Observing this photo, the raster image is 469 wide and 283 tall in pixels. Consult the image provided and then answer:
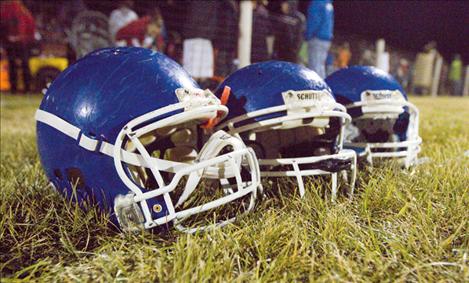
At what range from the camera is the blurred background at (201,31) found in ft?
13.8

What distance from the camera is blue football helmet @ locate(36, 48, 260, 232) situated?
1.31m

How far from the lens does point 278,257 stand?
114 centimetres

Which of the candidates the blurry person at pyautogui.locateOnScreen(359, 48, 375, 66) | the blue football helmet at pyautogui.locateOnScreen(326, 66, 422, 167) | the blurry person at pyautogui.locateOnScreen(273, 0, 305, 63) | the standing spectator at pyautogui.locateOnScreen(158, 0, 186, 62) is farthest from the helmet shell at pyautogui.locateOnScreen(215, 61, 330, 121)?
the blurry person at pyautogui.locateOnScreen(359, 48, 375, 66)

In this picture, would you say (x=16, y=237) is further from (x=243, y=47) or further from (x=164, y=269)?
(x=243, y=47)

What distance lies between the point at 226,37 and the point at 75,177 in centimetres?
390

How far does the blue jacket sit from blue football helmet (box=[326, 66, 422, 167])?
278cm

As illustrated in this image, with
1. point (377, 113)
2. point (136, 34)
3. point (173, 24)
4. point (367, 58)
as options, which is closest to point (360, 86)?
point (377, 113)

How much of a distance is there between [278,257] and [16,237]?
81 centimetres

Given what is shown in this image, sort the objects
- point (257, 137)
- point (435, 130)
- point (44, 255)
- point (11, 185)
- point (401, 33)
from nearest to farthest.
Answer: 1. point (44, 255)
2. point (11, 185)
3. point (257, 137)
4. point (435, 130)
5. point (401, 33)

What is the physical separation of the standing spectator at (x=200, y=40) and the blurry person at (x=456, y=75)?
15.6 meters

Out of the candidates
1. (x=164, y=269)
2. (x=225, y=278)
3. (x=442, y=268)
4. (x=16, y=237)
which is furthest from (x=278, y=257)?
(x=16, y=237)

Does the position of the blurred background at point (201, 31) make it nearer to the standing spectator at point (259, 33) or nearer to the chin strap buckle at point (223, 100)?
the standing spectator at point (259, 33)

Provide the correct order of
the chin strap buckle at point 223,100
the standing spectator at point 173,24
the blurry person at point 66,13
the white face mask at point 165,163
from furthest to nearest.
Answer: the blurry person at point 66,13 → the standing spectator at point 173,24 → the chin strap buckle at point 223,100 → the white face mask at point 165,163

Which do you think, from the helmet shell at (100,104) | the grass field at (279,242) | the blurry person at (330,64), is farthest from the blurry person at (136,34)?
the helmet shell at (100,104)
